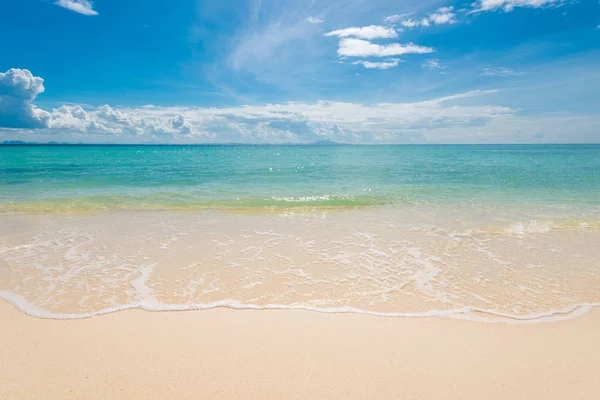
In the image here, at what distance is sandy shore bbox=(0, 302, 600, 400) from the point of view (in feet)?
12.1

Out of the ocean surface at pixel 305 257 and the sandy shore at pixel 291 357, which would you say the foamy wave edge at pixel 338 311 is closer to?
the ocean surface at pixel 305 257

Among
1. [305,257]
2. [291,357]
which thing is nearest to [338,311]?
[291,357]

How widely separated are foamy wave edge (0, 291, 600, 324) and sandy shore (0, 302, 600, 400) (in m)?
0.16

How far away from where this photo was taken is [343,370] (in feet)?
13.1

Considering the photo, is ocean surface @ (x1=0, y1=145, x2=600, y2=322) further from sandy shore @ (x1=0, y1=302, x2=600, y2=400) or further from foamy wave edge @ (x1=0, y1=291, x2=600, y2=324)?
sandy shore @ (x1=0, y1=302, x2=600, y2=400)

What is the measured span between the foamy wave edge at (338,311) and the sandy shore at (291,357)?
16 centimetres

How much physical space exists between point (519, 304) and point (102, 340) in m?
7.23

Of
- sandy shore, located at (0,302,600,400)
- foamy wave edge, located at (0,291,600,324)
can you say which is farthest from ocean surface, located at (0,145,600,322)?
sandy shore, located at (0,302,600,400)

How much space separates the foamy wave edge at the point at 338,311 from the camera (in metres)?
5.29

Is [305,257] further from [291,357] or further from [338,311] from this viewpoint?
[291,357]

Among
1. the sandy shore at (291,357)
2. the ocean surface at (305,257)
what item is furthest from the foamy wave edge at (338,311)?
the sandy shore at (291,357)

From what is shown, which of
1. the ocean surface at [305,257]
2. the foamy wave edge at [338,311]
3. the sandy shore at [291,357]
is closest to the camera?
the sandy shore at [291,357]

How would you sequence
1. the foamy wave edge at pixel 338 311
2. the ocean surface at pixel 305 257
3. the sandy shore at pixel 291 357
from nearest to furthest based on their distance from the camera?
the sandy shore at pixel 291 357, the foamy wave edge at pixel 338 311, the ocean surface at pixel 305 257

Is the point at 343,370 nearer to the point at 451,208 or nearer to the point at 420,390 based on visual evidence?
the point at 420,390
